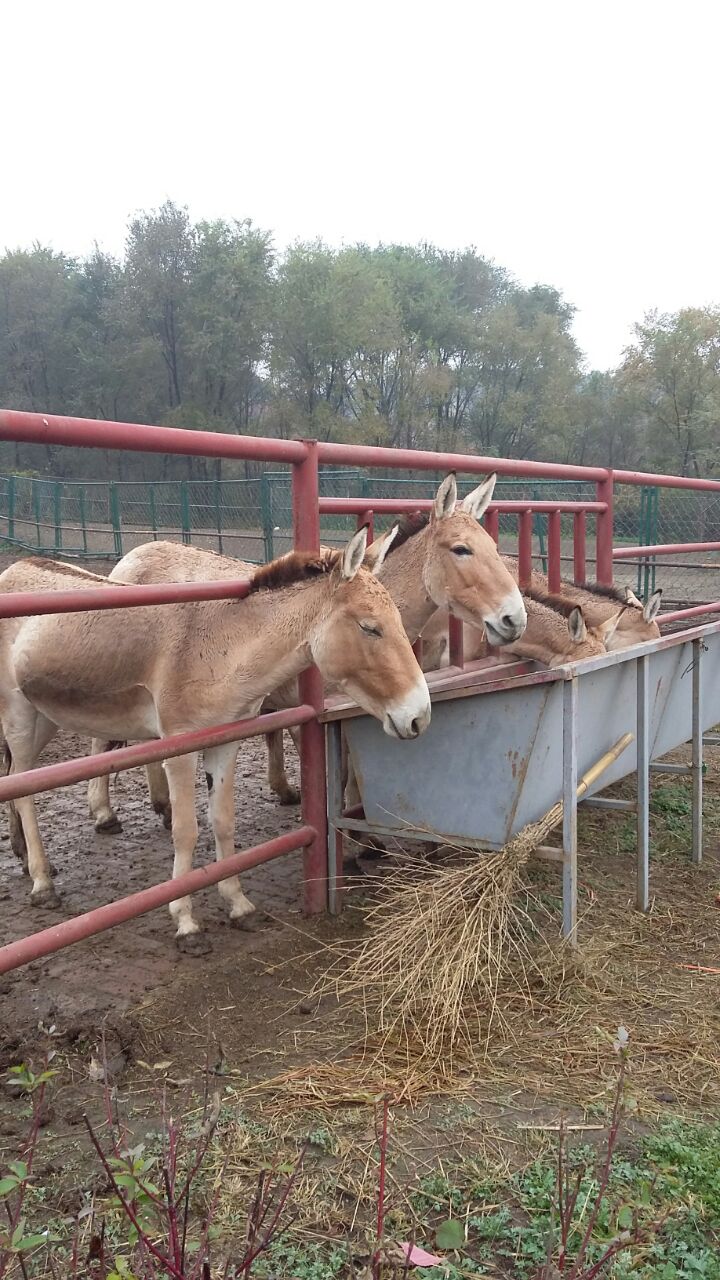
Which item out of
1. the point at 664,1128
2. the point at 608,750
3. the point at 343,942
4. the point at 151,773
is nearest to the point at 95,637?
the point at 151,773

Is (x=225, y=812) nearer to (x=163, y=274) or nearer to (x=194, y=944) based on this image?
(x=194, y=944)

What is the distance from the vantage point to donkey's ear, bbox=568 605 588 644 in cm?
548

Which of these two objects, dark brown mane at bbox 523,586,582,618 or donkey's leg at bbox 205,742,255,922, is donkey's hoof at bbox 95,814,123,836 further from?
dark brown mane at bbox 523,586,582,618

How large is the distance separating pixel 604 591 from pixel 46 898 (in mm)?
4197

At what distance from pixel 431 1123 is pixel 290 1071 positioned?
49cm

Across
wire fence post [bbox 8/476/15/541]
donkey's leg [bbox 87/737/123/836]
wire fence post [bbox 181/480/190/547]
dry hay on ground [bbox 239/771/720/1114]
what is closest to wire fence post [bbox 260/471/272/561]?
wire fence post [bbox 181/480/190/547]

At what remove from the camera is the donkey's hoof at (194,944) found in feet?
12.7

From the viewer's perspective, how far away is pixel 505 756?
3.53m

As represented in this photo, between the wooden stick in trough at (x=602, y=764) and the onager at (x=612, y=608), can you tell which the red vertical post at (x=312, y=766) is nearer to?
the wooden stick in trough at (x=602, y=764)

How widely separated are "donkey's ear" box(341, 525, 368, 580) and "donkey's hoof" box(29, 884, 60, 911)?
2.20m

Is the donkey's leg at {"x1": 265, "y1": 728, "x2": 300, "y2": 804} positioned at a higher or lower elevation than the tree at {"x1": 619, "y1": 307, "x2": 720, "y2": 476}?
lower

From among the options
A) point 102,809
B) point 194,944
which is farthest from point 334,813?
point 102,809

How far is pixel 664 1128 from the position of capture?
8.39 feet

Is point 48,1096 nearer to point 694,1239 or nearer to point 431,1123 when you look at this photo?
point 431,1123
